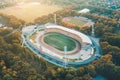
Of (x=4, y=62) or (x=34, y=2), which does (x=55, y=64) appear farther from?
(x=34, y=2)

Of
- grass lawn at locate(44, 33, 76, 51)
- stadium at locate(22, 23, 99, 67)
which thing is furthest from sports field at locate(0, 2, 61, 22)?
grass lawn at locate(44, 33, 76, 51)

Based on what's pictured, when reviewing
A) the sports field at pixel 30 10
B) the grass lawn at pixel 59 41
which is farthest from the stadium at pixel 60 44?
the sports field at pixel 30 10

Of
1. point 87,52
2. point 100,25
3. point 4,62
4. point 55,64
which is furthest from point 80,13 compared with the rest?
point 4,62

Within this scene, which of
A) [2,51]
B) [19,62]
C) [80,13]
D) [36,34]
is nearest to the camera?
[19,62]

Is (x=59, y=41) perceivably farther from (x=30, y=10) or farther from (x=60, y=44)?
(x=30, y=10)

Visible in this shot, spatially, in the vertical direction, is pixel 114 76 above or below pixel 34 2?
below
